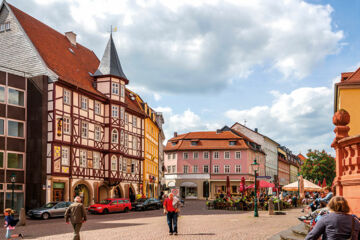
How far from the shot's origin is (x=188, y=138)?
84625 millimetres

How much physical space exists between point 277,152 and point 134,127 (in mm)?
66229

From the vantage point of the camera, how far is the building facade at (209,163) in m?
80.7

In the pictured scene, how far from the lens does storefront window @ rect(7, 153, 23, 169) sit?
1410 inches

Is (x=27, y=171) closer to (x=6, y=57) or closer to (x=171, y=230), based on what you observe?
(x=6, y=57)

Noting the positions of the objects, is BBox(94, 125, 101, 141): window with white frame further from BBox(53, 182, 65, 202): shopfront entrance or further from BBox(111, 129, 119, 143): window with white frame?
BBox(53, 182, 65, 202): shopfront entrance

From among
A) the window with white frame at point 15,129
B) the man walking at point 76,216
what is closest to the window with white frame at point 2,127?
the window with white frame at point 15,129

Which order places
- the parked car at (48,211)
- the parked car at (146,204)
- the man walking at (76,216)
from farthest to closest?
the parked car at (146,204), the parked car at (48,211), the man walking at (76,216)

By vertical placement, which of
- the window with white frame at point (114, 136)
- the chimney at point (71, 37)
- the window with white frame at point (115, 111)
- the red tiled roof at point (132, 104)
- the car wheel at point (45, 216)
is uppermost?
the chimney at point (71, 37)

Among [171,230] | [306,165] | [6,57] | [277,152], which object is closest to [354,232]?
[171,230]

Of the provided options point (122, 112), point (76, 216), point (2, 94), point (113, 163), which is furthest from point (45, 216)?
point (76, 216)

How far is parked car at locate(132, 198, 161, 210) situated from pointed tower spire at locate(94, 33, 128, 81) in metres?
12.2

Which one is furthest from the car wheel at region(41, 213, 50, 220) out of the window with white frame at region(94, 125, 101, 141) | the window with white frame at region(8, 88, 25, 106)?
the window with white frame at region(94, 125, 101, 141)

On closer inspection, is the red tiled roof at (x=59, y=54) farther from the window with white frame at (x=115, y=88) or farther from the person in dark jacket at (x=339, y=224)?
the person in dark jacket at (x=339, y=224)

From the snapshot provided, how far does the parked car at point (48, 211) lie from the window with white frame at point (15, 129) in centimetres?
736
